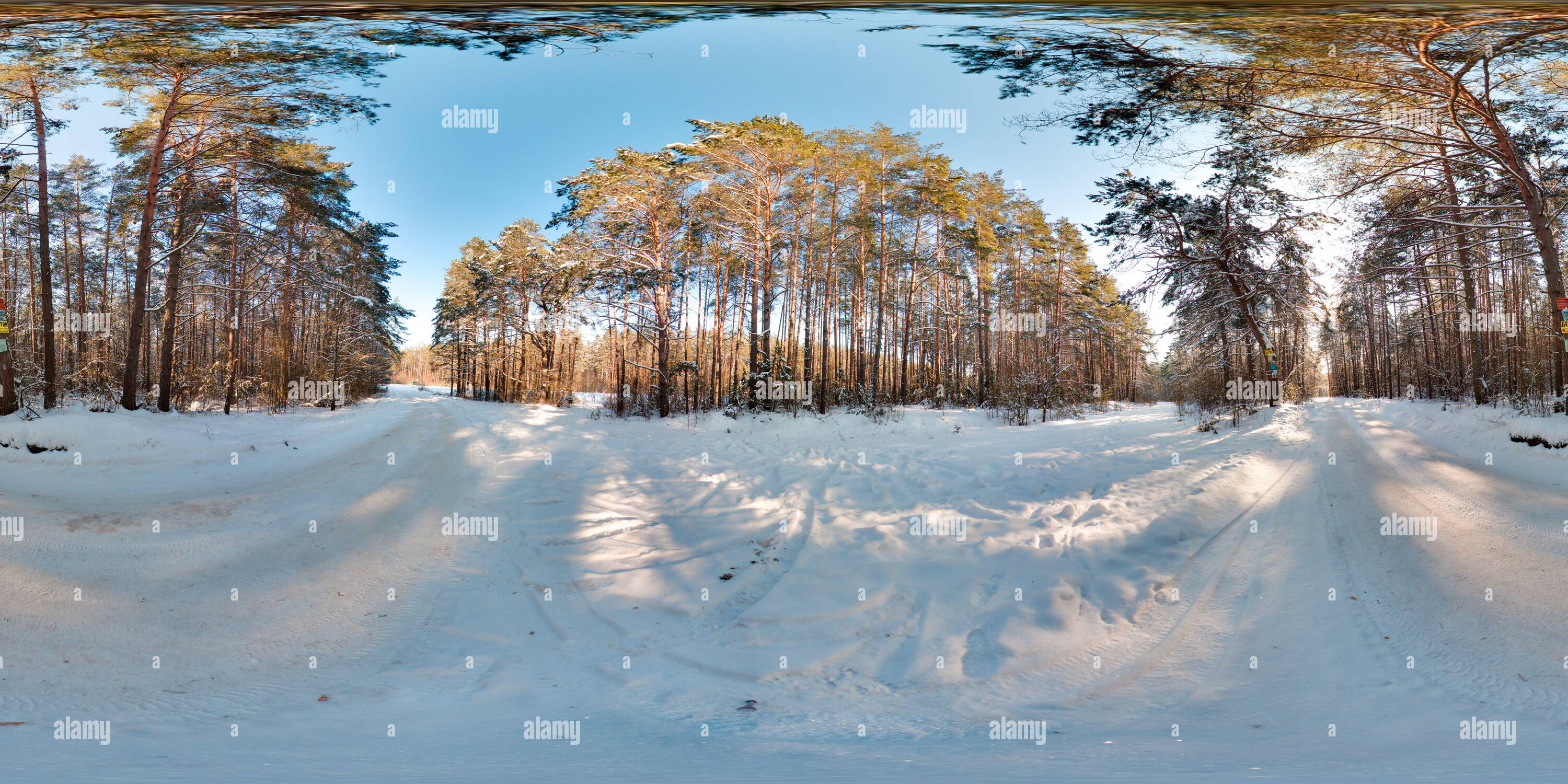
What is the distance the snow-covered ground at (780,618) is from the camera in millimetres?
2092

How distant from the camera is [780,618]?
335cm

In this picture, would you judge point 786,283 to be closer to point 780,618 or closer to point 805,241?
point 805,241

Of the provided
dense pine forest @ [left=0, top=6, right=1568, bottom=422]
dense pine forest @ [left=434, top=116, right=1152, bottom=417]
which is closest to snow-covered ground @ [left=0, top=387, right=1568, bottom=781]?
dense pine forest @ [left=0, top=6, right=1568, bottom=422]

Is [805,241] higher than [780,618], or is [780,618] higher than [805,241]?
[805,241]

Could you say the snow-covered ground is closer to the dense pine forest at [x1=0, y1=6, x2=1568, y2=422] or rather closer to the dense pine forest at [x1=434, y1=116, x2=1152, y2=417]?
the dense pine forest at [x1=0, y1=6, x2=1568, y2=422]

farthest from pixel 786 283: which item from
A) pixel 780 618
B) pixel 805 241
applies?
pixel 780 618

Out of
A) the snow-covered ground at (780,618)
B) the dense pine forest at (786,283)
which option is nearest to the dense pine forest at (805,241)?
the dense pine forest at (786,283)

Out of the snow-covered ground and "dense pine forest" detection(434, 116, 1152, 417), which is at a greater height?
"dense pine forest" detection(434, 116, 1152, 417)

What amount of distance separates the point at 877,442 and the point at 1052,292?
13079 millimetres

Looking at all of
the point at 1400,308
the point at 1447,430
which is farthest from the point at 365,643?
the point at 1400,308

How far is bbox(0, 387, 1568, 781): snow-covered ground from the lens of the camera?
2.09 metres

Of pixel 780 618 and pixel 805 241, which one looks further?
pixel 805 241

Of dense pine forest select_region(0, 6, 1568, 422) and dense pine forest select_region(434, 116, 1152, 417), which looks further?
dense pine forest select_region(434, 116, 1152, 417)

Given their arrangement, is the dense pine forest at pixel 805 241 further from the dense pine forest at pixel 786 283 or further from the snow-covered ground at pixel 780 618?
the snow-covered ground at pixel 780 618
